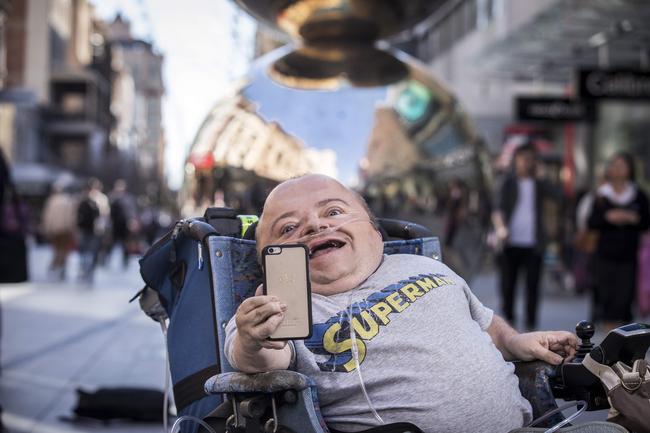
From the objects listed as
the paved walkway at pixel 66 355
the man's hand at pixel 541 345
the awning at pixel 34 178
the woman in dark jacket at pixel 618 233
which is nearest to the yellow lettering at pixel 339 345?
the man's hand at pixel 541 345

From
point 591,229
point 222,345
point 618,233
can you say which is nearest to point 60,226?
point 591,229

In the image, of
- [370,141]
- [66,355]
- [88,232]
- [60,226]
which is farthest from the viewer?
[60,226]

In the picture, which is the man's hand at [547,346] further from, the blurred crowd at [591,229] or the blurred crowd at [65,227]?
the blurred crowd at [591,229]

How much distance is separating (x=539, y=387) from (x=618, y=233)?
547cm

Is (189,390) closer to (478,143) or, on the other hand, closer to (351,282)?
(351,282)

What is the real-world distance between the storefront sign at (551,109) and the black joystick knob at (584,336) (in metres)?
9.74

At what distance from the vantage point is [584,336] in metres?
2.22

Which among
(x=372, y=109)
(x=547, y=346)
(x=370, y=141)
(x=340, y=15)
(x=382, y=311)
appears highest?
(x=340, y=15)

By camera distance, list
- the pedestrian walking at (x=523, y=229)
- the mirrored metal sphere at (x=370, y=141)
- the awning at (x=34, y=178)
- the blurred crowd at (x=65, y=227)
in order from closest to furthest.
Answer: the mirrored metal sphere at (x=370, y=141) → the blurred crowd at (x=65, y=227) → the pedestrian walking at (x=523, y=229) → the awning at (x=34, y=178)

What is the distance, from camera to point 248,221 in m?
2.82

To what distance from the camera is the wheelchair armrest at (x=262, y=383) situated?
74.1 inches

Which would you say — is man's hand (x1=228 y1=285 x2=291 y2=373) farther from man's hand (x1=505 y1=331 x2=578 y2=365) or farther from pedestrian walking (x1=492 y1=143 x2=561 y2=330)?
pedestrian walking (x1=492 y1=143 x2=561 y2=330)

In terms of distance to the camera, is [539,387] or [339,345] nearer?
[339,345]

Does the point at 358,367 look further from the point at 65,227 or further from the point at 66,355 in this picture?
the point at 65,227
